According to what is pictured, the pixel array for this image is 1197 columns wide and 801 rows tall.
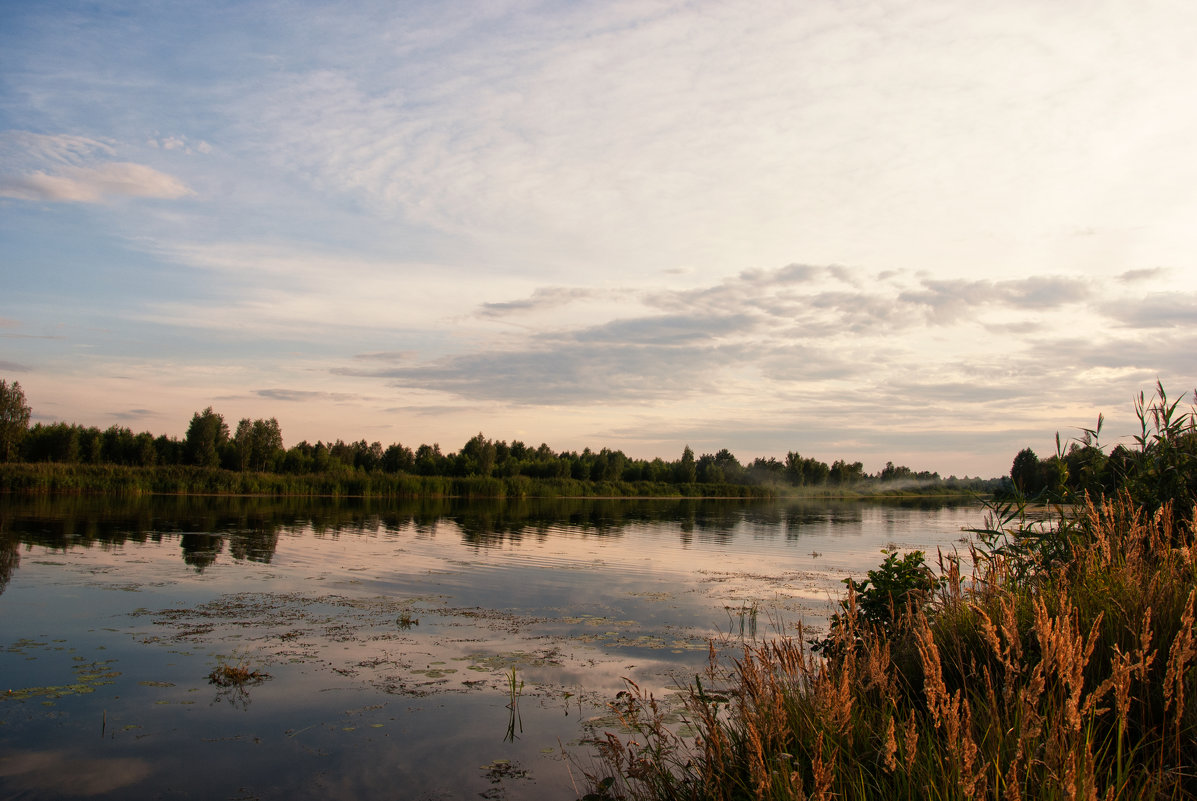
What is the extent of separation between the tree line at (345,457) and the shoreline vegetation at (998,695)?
71.5m

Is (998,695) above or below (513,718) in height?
above

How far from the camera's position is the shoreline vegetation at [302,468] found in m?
57.8

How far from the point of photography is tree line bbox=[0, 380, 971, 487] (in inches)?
2751

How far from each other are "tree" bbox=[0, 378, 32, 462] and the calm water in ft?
164

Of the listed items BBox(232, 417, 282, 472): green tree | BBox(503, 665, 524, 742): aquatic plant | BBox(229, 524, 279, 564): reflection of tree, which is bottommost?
BBox(503, 665, 524, 742): aquatic plant

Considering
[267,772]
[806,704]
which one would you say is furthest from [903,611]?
[267,772]

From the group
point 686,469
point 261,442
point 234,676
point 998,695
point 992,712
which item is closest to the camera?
point 992,712

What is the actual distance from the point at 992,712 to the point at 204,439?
86747 millimetres

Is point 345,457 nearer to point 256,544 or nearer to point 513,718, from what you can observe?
point 256,544

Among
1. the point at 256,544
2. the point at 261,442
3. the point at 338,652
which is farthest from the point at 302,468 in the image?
the point at 338,652

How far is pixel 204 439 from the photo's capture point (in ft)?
255

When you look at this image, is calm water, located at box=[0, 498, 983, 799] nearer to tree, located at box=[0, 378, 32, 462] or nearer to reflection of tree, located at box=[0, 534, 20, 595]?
reflection of tree, located at box=[0, 534, 20, 595]

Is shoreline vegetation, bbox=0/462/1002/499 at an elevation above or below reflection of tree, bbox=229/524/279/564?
above

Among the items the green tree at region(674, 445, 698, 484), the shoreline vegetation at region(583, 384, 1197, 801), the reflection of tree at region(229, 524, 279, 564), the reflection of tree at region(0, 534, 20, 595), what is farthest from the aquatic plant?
the green tree at region(674, 445, 698, 484)
